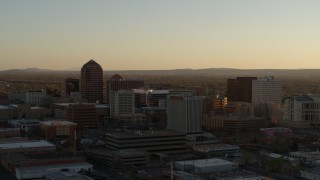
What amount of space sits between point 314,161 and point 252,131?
66.3 ft

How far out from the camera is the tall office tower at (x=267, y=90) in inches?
3260

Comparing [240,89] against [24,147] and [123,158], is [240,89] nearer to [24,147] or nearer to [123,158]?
[24,147]

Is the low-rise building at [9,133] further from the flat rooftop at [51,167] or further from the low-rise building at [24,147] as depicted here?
the flat rooftop at [51,167]

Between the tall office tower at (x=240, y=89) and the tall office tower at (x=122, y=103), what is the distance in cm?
2290

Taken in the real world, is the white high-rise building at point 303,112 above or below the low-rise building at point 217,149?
above

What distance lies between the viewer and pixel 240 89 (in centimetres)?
9181

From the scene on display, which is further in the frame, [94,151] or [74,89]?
[74,89]

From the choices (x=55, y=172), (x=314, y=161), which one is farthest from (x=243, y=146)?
(x=55, y=172)

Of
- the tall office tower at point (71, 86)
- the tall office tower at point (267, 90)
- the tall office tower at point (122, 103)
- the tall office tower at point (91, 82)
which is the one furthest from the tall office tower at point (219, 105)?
the tall office tower at point (71, 86)

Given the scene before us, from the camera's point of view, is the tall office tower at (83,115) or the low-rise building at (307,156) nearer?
the low-rise building at (307,156)

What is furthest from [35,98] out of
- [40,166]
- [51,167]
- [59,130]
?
[51,167]

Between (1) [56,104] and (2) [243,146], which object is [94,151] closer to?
(2) [243,146]

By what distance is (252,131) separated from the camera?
208ft

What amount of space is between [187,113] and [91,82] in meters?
42.8
